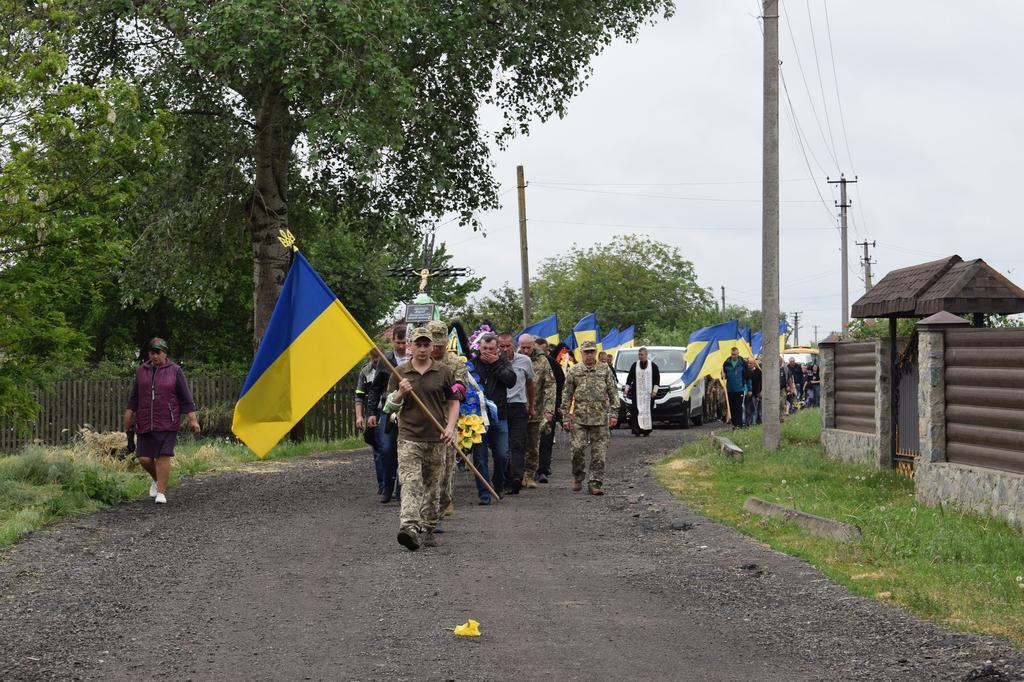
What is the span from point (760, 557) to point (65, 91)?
30.4 feet

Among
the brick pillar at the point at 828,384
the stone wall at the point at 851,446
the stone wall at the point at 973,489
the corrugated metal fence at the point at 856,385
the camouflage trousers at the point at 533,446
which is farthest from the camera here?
the brick pillar at the point at 828,384

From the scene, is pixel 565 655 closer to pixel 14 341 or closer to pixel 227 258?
pixel 14 341

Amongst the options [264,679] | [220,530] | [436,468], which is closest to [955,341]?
[436,468]

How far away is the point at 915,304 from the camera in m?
16.0

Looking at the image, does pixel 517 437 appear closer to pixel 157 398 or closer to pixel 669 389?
pixel 157 398

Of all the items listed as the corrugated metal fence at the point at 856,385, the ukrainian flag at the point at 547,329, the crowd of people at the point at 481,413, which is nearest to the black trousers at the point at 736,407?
the ukrainian flag at the point at 547,329

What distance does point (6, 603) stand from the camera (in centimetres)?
884

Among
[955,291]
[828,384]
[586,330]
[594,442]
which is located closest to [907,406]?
[955,291]

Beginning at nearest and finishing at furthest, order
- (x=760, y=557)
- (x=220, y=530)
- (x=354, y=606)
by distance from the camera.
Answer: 1. (x=354, y=606)
2. (x=760, y=557)
3. (x=220, y=530)

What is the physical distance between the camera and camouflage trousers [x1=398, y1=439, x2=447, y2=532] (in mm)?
11227

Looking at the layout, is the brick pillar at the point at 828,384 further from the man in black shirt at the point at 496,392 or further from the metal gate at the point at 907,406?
the man in black shirt at the point at 496,392

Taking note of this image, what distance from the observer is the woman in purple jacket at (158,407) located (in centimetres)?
1533

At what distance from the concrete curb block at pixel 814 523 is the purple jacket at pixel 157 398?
6.49 m

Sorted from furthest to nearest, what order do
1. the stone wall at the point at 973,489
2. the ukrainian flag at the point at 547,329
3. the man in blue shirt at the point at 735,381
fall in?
the man in blue shirt at the point at 735,381 → the ukrainian flag at the point at 547,329 → the stone wall at the point at 973,489
